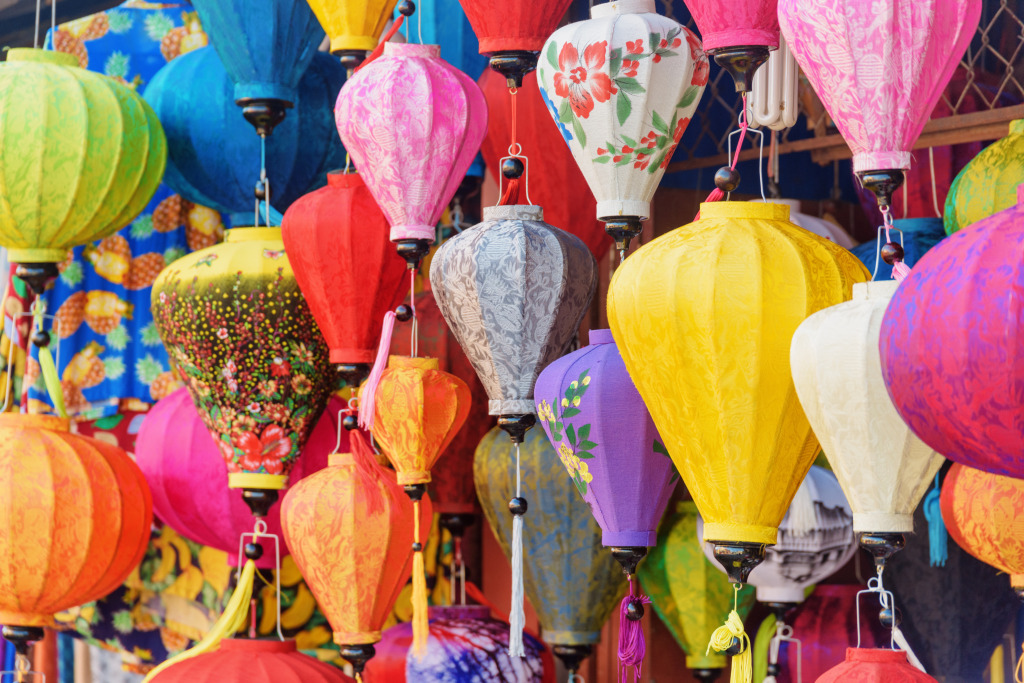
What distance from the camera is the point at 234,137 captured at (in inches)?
78.9

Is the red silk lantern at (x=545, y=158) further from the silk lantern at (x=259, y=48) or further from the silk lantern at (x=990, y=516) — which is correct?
the silk lantern at (x=990, y=516)

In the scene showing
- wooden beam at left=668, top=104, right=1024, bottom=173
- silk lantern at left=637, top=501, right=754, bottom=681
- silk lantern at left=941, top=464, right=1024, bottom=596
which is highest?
wooden beam at left=668, top=104, right=1024, bottom=173

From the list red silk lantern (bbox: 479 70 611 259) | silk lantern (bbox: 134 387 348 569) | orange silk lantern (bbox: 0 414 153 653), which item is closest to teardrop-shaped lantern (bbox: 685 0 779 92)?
red silk lantern (bbox: 479 70 611 259)

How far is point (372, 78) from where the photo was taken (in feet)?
5.23

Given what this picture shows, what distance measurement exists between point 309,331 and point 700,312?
2.54ft

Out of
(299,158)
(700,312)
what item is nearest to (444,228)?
(299,158)

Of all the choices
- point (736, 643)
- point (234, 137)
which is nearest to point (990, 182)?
point (736, 643)

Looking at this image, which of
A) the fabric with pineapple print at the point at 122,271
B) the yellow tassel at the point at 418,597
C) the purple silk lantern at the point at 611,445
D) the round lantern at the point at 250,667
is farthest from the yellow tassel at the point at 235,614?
the purple silk lantern at the point at 611,445

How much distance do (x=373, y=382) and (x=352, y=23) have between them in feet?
1.45

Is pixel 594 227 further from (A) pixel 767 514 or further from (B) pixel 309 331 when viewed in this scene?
(A) pixel 767 514

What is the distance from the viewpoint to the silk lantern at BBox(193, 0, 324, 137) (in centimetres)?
186

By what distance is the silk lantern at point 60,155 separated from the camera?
6.02 feet

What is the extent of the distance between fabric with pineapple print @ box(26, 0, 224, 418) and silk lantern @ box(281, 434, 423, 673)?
65 cm

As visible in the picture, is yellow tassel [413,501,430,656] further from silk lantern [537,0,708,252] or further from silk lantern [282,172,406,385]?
silk lantern [537,0,708,252]
